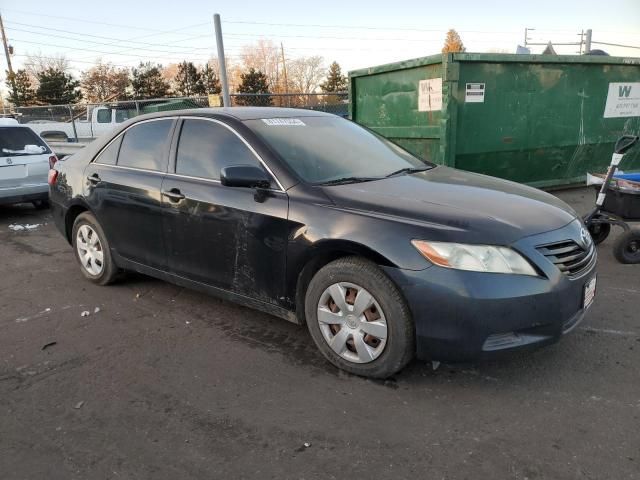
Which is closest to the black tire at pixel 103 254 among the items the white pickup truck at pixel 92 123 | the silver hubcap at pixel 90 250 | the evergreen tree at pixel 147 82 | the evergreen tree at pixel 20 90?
the silver hubcap at pixel 90 250

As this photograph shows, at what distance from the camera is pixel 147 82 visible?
4938 centimetres

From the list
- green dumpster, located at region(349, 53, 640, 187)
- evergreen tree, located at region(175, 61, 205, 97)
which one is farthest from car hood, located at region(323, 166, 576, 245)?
evergreen tree, located at region(175, 61, 205, 97)

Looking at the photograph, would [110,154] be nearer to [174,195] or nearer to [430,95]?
[174,195]

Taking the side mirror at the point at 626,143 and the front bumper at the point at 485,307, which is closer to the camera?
the front bumper at the point at 485,307

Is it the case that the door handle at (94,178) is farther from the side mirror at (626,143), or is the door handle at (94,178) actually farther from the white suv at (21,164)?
the side mirror at (626,143)

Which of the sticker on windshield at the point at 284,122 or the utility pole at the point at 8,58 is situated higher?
the utility pole at the point at 8,58

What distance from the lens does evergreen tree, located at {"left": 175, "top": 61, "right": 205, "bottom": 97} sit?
5319 centimetres

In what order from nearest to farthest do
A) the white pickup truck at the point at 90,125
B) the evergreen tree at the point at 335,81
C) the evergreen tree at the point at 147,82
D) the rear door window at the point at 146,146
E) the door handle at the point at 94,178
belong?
the rear door window at the point at 146,146, the door handle at the point at 94,178, the white pickup truck at the point at 90,125, the evergreen tree at the point at 147,82, the evergreen tree at the point at 335,81

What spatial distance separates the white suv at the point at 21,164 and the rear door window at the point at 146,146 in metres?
4.35

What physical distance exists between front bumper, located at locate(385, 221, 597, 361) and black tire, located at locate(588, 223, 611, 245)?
10.7 feet

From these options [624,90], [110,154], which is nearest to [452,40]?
[624,90]

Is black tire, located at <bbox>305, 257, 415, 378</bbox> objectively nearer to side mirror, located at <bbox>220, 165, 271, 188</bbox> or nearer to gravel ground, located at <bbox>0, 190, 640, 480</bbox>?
gravel ground, located at <bbox>0, 190, 640, 480</bbox>

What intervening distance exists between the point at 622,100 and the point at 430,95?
369cm

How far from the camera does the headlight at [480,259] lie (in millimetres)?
2611
